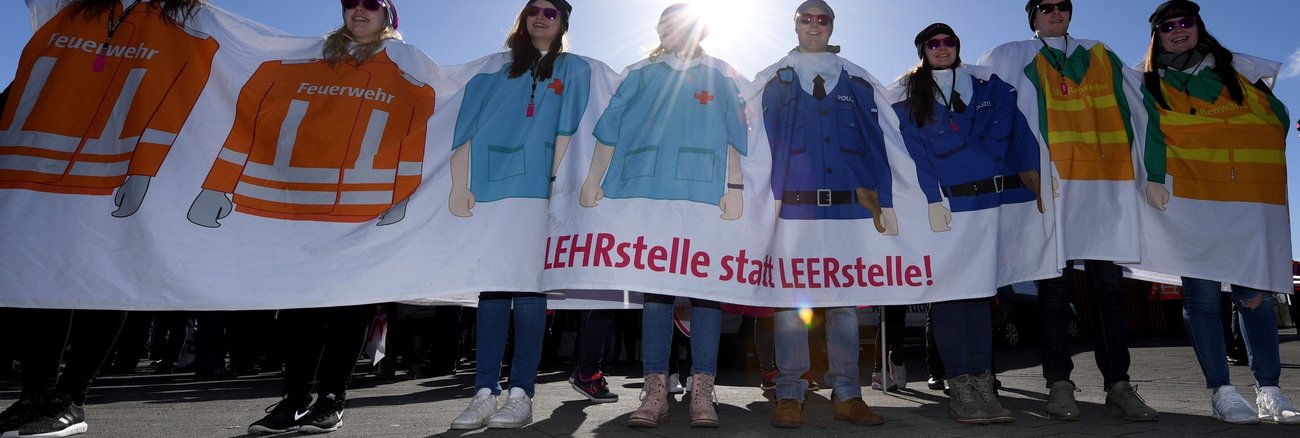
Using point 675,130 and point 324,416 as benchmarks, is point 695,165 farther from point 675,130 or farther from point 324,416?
point 324,416

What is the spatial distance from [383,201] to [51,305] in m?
1.38

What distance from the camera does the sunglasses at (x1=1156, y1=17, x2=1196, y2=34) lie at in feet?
14.3

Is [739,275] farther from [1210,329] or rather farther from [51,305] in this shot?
[51,305]

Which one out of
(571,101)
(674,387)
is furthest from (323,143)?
(674,387)

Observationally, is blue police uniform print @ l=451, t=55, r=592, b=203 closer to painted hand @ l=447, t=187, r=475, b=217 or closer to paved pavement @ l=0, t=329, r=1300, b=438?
painted hand @ l=447, t=187, r=475, b=217

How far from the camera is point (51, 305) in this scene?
11.3 ft

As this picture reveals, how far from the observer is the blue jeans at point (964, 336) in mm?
3799

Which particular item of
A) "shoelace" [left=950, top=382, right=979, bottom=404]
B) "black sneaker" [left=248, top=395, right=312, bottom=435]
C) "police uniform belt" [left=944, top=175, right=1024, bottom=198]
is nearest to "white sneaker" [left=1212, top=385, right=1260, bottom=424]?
"shoelace" [left=950, top=382, right=979, bottom=404]

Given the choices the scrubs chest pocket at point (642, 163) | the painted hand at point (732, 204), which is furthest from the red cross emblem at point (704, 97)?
the painted hand at point (732, 204)

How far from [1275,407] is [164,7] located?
553 centimetres

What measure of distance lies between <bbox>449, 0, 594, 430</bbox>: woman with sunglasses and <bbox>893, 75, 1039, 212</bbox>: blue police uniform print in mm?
1738

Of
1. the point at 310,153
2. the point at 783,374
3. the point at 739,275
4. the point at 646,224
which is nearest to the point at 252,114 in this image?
the point at 310,153

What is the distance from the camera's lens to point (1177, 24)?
14.3 feet

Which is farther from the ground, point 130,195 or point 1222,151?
point 1222,151
